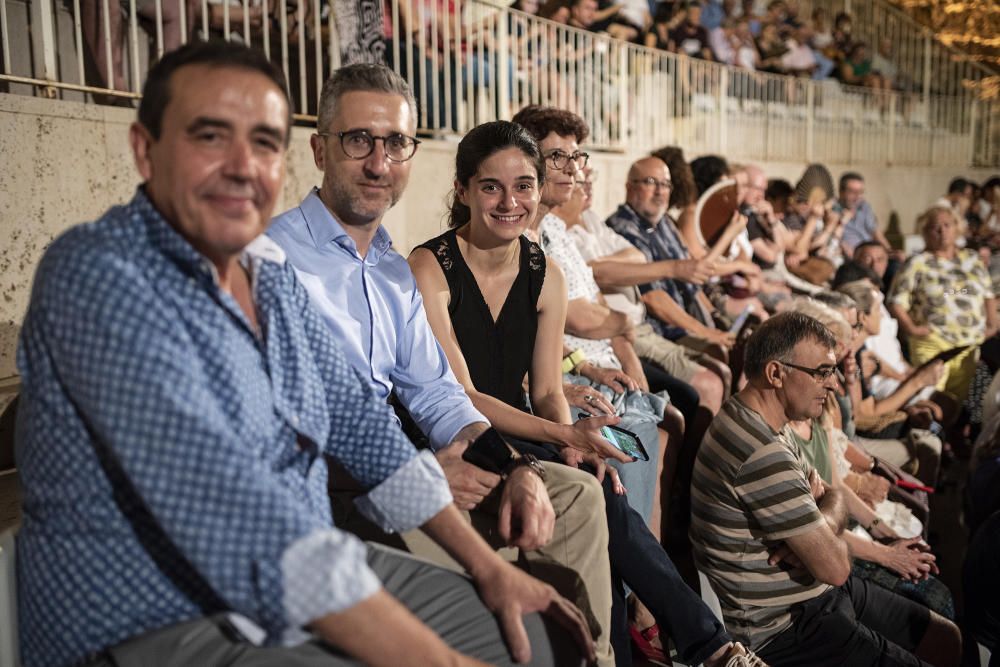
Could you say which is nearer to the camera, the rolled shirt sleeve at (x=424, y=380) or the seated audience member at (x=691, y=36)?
the rolled shirt sleeve at (x=424, y=380)

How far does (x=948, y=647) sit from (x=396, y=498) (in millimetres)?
2162

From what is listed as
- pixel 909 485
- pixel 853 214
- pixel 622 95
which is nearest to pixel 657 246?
pixel 909 485

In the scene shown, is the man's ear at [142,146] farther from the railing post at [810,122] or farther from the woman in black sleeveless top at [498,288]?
the railing post at [810,122]

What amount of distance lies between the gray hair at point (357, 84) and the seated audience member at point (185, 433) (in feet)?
2.83

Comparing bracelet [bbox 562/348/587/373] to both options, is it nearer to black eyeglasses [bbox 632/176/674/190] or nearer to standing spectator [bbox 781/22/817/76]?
black eyeglasses [bbox 632/176/674/190]

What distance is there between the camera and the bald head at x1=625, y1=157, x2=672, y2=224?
509 cm

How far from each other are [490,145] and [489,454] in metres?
1.13

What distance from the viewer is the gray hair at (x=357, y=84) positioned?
92.0 inches

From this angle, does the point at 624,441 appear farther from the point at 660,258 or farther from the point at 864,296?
the point at 864,296

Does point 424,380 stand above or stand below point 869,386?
above

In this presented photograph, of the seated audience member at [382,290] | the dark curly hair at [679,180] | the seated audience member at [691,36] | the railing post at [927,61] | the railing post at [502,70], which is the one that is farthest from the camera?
the railing post at [927,61]

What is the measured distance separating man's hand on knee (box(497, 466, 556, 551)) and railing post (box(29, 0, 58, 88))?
9.22 ft

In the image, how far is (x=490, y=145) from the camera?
Result: 9.41ft

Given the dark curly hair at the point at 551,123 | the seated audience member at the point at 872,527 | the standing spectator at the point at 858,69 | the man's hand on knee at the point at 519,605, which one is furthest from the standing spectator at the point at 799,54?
the man's hand on knee at the point at 519,605
